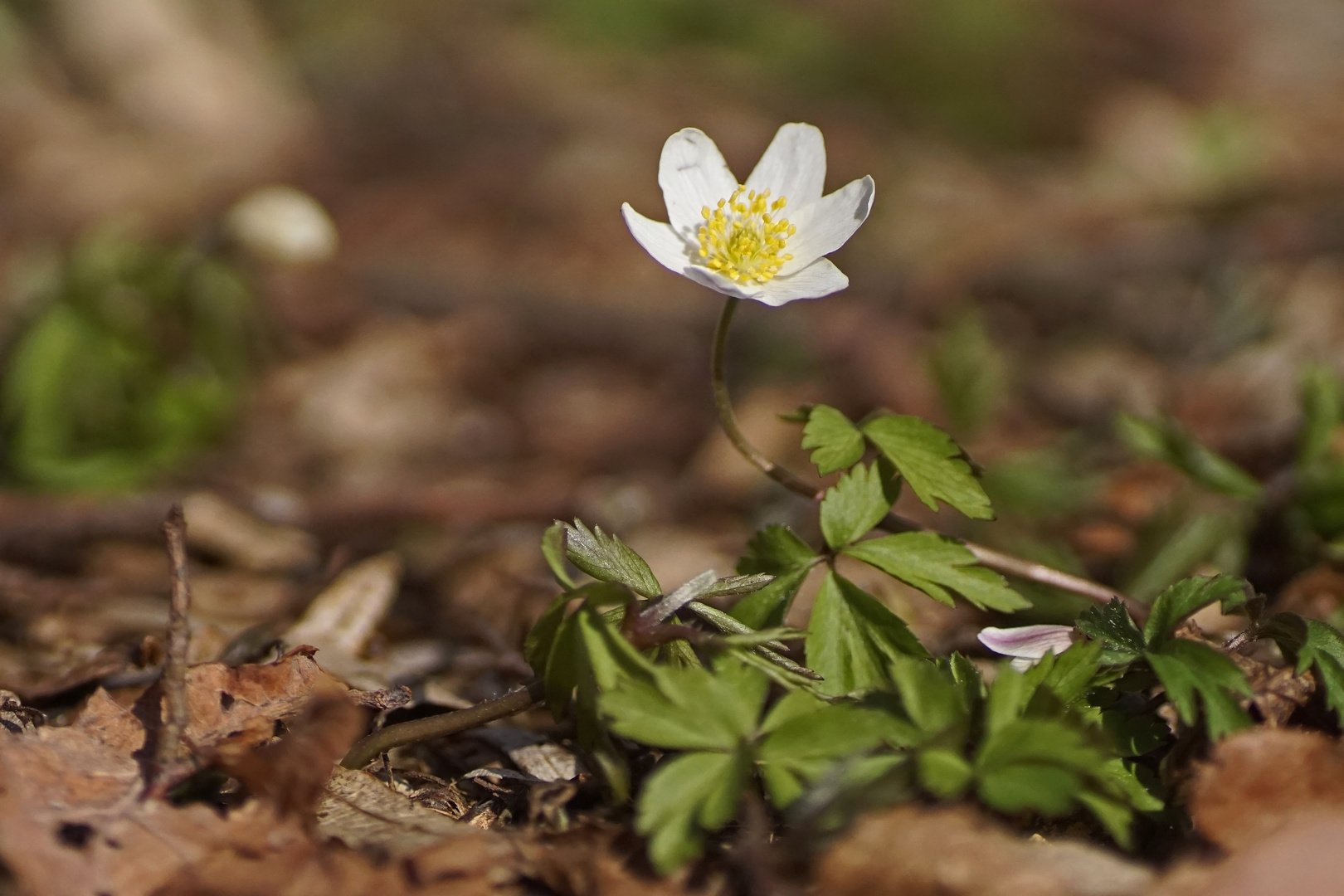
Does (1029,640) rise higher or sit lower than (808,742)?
lower

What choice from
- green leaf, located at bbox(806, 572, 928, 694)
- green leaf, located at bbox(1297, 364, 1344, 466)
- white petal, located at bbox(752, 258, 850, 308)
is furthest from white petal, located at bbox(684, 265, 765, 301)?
green leaf, located at bbox(1297, 364, 1344, 466)

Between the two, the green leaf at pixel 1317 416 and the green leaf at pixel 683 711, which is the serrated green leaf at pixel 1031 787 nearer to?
the green leaf at pixel 683 711

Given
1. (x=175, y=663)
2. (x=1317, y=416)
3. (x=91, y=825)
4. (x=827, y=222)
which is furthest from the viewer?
(x=1317, y=416)

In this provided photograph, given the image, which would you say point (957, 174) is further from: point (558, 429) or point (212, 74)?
point (212, 74)

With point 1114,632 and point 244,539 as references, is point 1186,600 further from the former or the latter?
point 244,539

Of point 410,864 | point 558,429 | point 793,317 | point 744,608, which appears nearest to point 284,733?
point 410,864

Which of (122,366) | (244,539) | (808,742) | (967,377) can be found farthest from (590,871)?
(122,366)

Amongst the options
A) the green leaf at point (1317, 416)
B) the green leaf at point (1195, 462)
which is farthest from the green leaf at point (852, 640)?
the green leaf at point (1317, 416)
